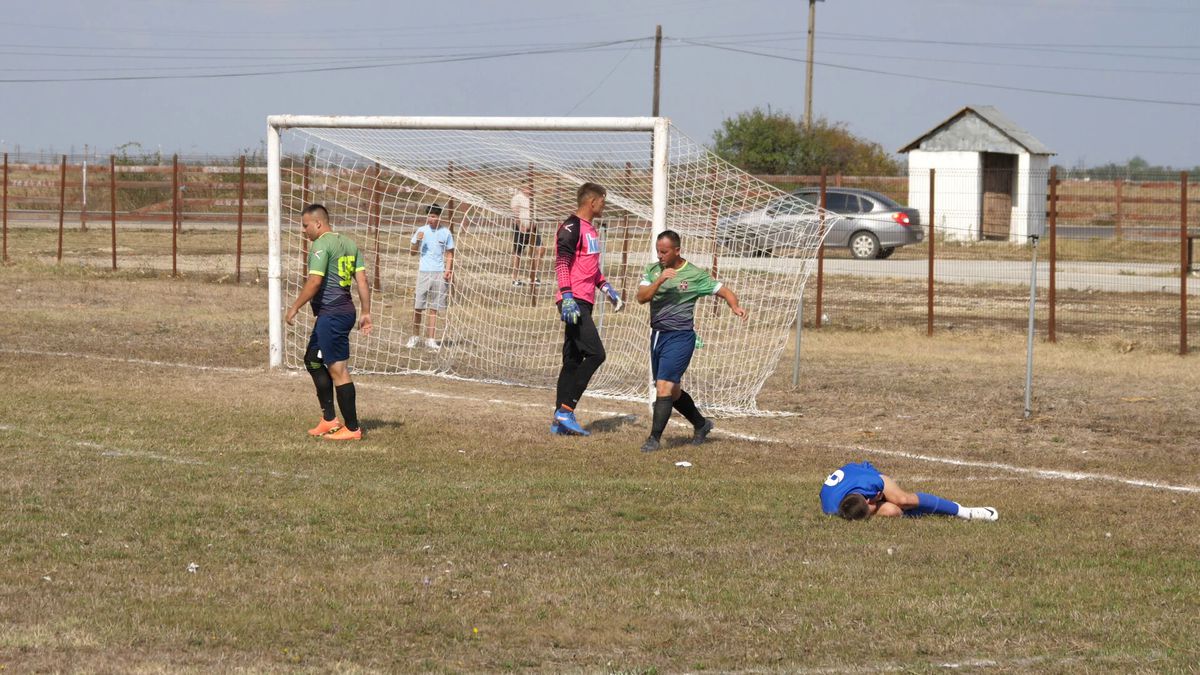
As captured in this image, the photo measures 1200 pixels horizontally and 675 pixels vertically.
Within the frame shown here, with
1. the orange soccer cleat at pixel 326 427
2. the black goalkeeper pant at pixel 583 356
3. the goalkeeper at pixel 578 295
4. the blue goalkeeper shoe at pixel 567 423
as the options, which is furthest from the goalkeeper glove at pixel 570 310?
the orange soccer cleat at pixel 326 427

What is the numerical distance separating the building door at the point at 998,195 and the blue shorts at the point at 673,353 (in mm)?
9595

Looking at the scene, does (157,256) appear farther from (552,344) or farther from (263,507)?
(263,507)

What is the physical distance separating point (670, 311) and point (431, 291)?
20.0 feet

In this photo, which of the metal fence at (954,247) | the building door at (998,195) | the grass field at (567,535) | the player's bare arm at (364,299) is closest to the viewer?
the grass field at (567,535)

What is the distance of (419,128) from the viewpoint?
13.1m

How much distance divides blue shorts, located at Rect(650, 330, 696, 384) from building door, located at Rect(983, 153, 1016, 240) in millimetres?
9595

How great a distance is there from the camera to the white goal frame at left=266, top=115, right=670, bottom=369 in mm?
11492

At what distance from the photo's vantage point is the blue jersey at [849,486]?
25.5 feet

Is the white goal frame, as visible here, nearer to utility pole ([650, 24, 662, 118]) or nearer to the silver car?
the silver car

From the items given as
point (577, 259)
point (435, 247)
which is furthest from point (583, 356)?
point (435, 247)

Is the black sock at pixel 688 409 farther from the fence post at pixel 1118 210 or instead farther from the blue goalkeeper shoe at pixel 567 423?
the fence post at pixel 1118 210

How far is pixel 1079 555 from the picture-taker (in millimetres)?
7066

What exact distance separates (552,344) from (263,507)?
323 inches

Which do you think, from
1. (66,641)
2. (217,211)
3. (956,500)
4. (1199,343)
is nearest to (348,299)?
(956,500)
